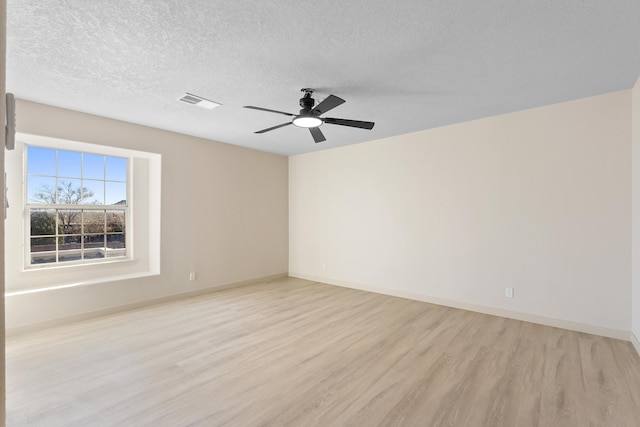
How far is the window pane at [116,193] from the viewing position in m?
4.32

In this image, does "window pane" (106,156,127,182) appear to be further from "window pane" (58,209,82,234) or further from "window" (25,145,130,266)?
"window pane" (58,209,82,234)

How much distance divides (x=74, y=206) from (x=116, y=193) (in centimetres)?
55

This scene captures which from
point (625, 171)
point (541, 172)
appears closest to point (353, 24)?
point (541, 172)

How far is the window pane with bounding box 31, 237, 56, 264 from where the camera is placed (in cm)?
368

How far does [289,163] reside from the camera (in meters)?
6.53

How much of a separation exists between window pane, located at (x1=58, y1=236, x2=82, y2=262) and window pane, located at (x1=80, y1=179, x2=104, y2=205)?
52 cm

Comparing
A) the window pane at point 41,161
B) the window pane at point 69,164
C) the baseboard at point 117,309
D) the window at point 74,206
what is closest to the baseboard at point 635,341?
the baseboard at point 117,309

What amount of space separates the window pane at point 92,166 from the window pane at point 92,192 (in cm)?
8

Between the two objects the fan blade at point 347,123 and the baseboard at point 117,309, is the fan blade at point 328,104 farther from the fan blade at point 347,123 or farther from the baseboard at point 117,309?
the baseboard at point 117,309

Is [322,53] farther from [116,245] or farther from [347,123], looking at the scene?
[116,245]

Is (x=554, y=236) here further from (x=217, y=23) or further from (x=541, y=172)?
(x=217, y=23)

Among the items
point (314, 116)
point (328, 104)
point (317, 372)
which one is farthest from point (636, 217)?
point (317, 372)

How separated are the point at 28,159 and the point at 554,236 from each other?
6.50 m

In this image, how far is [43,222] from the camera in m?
3.75
